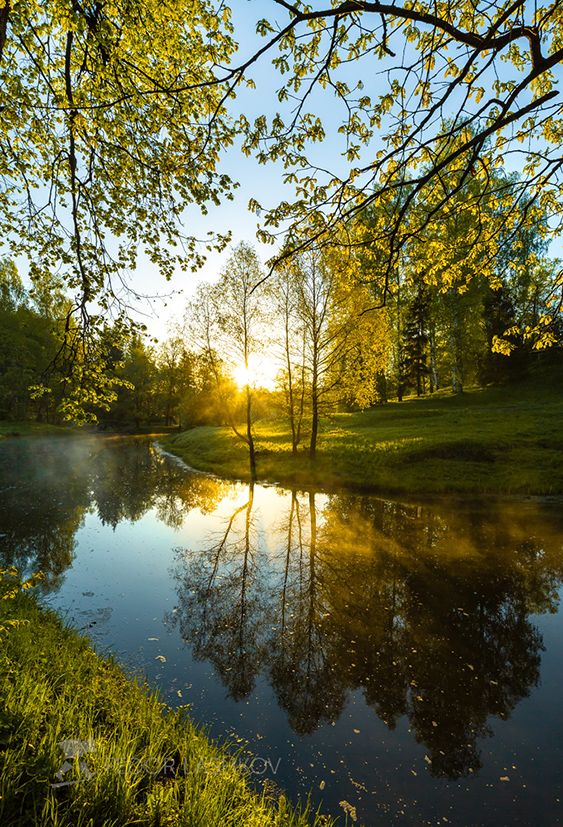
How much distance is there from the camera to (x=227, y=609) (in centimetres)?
690

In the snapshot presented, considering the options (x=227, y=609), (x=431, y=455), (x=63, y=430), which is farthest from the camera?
(x=63, y=430)

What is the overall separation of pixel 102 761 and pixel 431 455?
17.0 meters

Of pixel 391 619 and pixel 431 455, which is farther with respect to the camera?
pixel 431 455

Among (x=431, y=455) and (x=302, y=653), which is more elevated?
(x=431, y=455)

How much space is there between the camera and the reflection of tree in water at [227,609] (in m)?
5.40

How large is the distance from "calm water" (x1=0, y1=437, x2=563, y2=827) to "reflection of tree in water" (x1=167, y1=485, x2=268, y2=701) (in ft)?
0.12

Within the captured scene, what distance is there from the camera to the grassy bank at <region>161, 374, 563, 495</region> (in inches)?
594

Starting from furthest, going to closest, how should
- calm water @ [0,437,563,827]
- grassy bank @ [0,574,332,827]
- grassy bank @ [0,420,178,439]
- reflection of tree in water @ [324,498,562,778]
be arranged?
grassy bank @ [0,420,178,439], reflection of tree in water @ [324,498,562,778], calm water @ [0,437,563,827], grassy bank @ [0,574,332,827]

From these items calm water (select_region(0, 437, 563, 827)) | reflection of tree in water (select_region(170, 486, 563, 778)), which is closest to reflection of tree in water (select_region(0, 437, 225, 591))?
calm water (select_region(0, 437, 563, 827))

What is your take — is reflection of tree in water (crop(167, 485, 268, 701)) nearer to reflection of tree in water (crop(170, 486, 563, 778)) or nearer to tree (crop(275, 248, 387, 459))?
reflection of tree in water (crop(170, 486, 563, 778))

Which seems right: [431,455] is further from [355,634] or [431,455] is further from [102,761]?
[102,761]

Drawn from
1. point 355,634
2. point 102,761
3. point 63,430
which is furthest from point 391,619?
point 63,430

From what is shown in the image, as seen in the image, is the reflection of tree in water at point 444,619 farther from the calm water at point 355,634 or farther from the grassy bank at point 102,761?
the grassy bank at point 102,761

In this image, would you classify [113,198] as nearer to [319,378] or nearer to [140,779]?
[140,779]
